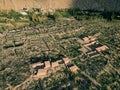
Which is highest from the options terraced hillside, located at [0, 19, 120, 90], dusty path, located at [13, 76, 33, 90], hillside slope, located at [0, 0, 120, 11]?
hillside slope, located at [0, 0, 120, 11]

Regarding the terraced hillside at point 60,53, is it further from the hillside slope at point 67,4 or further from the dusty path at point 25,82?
the hillside slope at point 67,4

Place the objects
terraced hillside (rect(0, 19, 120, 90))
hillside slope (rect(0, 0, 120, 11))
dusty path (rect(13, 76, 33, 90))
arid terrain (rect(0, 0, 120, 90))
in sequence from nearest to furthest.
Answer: dusty path (rect(13, 76, 33, 90))
terraced hillside (rect(0, 19, 120, 90))
arid terrain (rect(0, 0, 120, 90))
hillside slope (rect(0, 0, 120, 11))

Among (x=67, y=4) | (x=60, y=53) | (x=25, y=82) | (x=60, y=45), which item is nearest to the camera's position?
(x=25, y=82)

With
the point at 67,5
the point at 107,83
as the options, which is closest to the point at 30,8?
the point at 67,5

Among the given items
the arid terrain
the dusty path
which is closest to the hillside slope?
the arid terrain

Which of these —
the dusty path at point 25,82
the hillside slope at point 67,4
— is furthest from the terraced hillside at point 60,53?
the hillside slope at point 67,4

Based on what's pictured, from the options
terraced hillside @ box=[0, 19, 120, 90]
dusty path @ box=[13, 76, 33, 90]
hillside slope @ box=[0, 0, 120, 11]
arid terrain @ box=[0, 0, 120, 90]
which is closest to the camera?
dusty path @ box=[13, 76, 33, 90]

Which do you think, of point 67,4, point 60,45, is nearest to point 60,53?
point 60,45

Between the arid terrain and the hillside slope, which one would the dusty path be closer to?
the arid terrain

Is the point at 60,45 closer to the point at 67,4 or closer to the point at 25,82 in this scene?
the point at 25,82

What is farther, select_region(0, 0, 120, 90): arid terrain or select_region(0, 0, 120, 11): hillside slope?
select_region(0, 0, 120, 11): hillside slope
